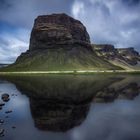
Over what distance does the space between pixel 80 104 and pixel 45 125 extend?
2059 cm

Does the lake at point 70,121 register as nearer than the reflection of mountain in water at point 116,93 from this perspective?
Yes

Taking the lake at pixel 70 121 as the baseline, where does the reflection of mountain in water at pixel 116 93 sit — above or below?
above

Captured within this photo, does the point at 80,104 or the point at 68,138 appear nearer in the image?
the point at 68,138

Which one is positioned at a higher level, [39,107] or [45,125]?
[39,107]

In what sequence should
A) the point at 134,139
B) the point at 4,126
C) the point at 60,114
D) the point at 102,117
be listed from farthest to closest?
Answer: 1. the point at 60,114
2. the point at 102,117
3. the point at 4,126
4. the point at 134,139

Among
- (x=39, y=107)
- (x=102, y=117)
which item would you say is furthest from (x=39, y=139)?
(x=39, y=107)

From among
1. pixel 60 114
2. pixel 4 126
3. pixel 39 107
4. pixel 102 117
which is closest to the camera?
pixel 4 126

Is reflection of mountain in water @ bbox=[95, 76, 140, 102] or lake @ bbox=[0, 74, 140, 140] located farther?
reflection of mountain in water @ bbox=[95, 76, 140, 102]

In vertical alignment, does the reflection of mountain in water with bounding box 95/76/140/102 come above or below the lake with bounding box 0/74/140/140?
above

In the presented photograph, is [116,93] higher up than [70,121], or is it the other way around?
[116,93]

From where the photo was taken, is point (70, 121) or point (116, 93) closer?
point (70, 121)

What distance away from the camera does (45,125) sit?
3922cm

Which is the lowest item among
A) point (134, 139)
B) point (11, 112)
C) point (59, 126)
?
point (134, 139)

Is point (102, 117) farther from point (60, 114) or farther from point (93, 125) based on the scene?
point (60, 114)
